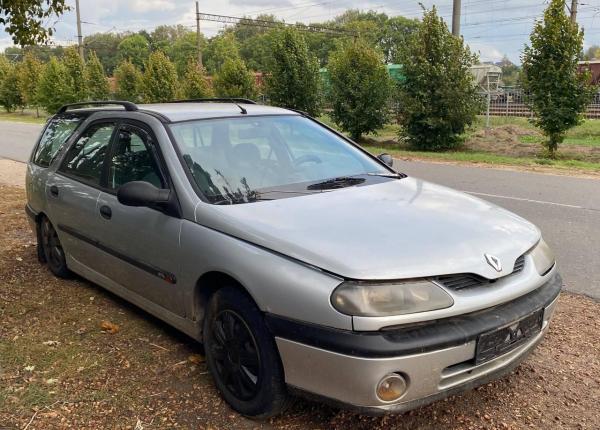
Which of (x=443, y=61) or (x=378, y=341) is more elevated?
(x=443, y=61)

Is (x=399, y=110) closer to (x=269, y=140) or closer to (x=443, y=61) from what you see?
(x=443, y=61)

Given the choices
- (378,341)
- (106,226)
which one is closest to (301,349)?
(378,341)

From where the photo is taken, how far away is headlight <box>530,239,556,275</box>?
10.2 feet

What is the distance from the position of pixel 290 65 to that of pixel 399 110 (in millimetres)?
4826

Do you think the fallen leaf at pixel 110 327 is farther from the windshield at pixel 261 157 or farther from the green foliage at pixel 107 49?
the green foliage at pixel 107 49

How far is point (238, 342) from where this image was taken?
9.89ft

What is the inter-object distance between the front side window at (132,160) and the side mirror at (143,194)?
0.52 ft

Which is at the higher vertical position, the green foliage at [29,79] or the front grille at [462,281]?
the green foliage at [29,79]

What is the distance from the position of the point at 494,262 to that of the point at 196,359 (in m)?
1.98

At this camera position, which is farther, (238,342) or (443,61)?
(443,61)

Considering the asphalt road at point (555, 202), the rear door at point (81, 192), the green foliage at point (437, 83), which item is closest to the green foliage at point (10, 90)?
the green foliage at point (437, 83)

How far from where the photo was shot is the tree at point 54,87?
37.8 metres

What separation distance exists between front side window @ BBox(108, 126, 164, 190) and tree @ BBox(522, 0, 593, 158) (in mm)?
14654

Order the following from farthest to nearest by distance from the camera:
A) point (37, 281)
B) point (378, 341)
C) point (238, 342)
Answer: point (37, 281) < point (238, 342) < point (378, 341)
